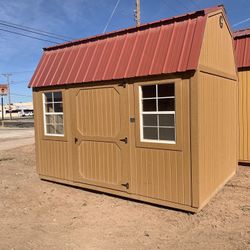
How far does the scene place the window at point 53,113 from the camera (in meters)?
7.76

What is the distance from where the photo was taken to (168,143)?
5.82 m

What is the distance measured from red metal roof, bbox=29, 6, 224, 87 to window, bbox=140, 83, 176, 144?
350 millimetres

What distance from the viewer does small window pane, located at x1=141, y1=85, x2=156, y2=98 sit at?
236 inches

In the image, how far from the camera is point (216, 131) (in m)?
6.59

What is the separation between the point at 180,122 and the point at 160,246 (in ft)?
7.04

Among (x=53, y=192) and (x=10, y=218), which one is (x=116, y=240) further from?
(x=53, y=192)

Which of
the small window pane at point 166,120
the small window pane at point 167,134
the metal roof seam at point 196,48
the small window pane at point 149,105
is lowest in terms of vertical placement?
the small window pane at point 167,134

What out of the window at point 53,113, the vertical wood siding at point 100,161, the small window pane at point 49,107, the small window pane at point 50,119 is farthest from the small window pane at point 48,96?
the vertical wood siding at point 100,161

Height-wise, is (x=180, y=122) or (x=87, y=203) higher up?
(x=180, y=122)

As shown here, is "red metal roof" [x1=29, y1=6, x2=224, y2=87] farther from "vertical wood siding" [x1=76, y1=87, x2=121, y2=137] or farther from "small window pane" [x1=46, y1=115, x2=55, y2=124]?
"small window pane" [x1=46, y1=115, x2=55, y2=124]

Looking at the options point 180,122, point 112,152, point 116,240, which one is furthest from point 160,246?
point 112,152

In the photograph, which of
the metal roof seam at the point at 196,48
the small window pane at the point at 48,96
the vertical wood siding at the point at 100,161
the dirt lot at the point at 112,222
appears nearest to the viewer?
the dirt lot at the point at 112,222

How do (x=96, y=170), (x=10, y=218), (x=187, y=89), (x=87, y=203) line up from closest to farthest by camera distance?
1. (x=187, y=89)
2. (x=10, y=218)
3. (x=87, y=203)
4. (x=96, y=170)

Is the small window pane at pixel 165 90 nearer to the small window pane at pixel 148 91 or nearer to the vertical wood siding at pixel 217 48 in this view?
the small window pane at pixel 148 91
